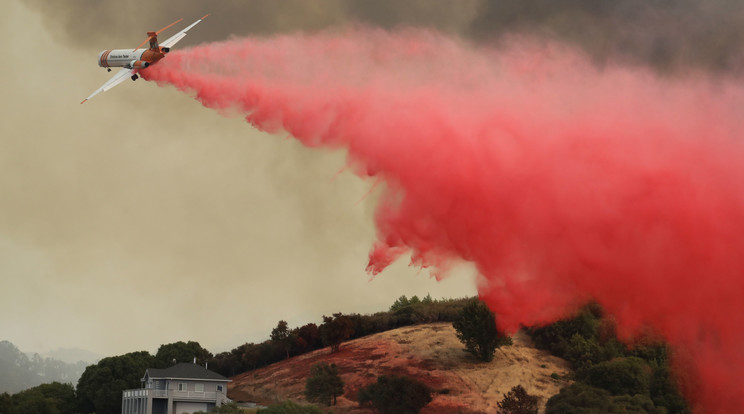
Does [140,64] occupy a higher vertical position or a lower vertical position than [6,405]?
higher

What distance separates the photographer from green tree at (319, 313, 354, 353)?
3971 inches

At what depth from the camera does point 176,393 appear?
82.1m

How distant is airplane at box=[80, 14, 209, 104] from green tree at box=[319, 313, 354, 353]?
135 feet

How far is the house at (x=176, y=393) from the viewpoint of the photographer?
3209 inches

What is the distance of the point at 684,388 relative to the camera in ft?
235

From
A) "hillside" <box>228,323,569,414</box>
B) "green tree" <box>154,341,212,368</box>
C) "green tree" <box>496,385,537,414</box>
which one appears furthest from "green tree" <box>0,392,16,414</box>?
"green tree" <box>496,385,537,414</box>

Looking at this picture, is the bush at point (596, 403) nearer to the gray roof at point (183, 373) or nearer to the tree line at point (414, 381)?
the tree line at point (414, 381)

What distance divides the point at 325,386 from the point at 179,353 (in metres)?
21.3

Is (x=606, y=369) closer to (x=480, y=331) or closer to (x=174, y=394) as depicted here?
(x=480, y=331)

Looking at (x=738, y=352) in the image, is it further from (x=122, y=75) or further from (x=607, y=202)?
(x=122, y=75)

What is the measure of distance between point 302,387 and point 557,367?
2516cm

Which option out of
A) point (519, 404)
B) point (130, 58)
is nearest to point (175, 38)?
point (130, 58)

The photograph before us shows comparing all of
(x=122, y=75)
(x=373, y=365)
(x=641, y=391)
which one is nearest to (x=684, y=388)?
(x=641, y=391)

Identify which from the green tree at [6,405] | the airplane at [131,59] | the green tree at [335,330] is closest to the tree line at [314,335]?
the green tree at [335,330]
